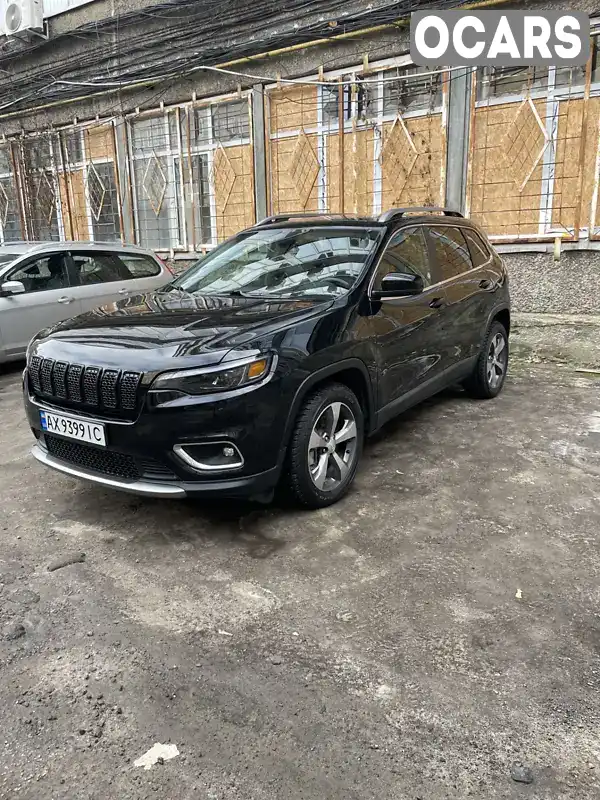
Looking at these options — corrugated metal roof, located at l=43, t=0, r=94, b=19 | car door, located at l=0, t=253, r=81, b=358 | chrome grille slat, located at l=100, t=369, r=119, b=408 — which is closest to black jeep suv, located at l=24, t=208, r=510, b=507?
Result: chrome grille slat, located at l=100, t=369, r=119, b=408

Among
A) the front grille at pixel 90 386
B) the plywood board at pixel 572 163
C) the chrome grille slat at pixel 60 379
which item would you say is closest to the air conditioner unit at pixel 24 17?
the plywood board at pixel 572 163

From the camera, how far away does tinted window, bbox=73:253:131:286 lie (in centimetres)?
764

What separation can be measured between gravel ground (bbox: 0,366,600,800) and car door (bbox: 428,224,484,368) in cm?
123

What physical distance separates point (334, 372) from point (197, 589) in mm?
1385

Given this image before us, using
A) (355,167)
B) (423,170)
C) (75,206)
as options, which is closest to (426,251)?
(423,170)

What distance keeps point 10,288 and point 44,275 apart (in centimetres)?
58

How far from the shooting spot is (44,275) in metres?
7.38

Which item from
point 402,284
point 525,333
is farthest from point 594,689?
point 525,333

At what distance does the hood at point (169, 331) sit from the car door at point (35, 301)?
3649 mm

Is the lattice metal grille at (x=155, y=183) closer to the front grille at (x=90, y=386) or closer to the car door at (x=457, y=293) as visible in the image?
the car door at (x=457, y=293)

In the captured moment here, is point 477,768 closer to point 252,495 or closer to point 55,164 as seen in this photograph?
point 252,495

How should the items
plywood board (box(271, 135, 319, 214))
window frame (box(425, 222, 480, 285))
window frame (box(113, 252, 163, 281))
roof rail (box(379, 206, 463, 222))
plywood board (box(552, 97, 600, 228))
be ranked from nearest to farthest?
1. roof rail (box(379, 206, 463, 222))
2. window frame (box(425, 222, 480, 285))
3. window frame (box(113, 252, 163, 281))
4. plywood board (box(552, 97, 600, 228))
5. plywood board (box(271, 135, 319, 214))

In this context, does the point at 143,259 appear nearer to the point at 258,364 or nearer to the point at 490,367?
the point at 490,367

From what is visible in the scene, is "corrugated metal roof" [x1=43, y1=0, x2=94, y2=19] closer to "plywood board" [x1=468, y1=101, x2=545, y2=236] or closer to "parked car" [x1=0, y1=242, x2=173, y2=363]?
"parked car" [x1=0, y1=242, x2=173, y2=363]
